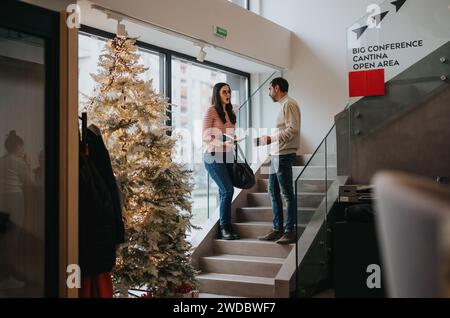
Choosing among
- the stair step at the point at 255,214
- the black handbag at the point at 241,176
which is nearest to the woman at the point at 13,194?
the black handbag at the point at 241,176

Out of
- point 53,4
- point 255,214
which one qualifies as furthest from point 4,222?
point 255,214

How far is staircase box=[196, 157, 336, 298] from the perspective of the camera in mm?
5082

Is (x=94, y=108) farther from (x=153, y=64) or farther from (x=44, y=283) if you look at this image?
(x=153, y=64)

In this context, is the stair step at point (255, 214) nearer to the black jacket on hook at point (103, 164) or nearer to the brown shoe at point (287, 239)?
the brown shoe at point (287, 239)

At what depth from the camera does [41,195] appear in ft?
12.4

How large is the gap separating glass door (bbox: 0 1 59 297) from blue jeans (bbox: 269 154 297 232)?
2555mm

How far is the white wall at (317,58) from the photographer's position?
805cm

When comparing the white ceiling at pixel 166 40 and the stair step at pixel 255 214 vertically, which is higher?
the white ceiling at pixel 166 40

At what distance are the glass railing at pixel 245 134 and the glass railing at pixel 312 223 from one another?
6.30 feet

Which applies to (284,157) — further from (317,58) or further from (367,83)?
(317,58)

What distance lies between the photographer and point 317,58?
824cm
